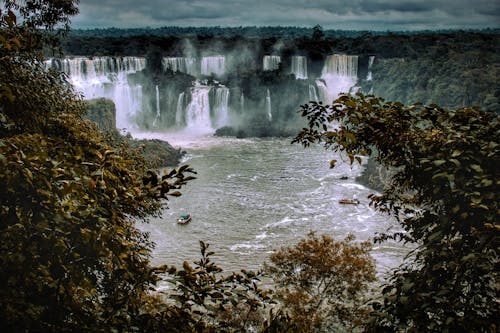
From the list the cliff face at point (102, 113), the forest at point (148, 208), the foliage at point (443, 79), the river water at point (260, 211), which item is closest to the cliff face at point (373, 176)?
the river water at point (260, 211)

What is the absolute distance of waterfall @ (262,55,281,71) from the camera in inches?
2515

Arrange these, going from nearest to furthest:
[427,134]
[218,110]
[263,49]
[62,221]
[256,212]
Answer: [62,221] < [427,134] < [256,212] < [218,110] < [263,49]

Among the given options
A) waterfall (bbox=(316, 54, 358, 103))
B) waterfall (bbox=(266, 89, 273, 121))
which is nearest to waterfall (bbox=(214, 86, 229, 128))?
waterfall (bbox=(266, 89, 273, 121))

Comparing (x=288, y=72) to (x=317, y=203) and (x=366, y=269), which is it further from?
(x=366, y=269)

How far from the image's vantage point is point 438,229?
472cm

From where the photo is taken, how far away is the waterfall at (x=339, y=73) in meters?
61.7

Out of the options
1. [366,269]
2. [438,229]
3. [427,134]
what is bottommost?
[366,269]

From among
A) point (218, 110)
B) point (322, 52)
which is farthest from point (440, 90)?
point (218, 110)

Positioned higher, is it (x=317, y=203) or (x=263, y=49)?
(x=263, y=49)

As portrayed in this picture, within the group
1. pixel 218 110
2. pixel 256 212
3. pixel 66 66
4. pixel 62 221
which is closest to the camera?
pixel 62 221

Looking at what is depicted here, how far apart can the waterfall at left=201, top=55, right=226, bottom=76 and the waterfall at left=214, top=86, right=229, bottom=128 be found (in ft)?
19.5

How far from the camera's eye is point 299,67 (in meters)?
63.8

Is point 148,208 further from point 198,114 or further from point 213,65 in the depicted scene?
point 213,65

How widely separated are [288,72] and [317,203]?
3614 centimetres
